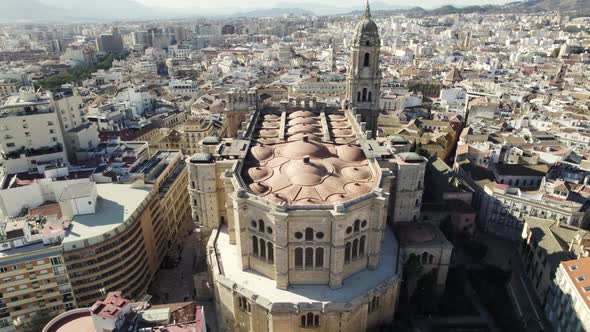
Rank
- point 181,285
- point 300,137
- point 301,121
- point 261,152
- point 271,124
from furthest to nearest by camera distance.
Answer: point 271,124 → point 301,121 → point 300,137 → point 181,285 → point 261,152

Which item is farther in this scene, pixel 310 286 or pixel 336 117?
pixel 336 117

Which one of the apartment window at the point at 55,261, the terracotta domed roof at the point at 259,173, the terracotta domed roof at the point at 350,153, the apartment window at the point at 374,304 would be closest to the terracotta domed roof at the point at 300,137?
the terracotta domed roof at the point at 350,153

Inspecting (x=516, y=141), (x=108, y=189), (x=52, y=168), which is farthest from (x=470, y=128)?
(x=52, y=168)

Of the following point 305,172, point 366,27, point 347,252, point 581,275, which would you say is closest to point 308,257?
point 347,252

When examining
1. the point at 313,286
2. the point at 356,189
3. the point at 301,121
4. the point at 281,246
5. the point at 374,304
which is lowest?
the point at 374,304

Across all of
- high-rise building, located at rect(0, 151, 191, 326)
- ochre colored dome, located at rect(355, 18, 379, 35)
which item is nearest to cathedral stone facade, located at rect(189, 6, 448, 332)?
high-rise building, located at rect(0, 151, 191, 326)

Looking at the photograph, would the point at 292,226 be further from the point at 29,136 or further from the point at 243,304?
the point at 29,136

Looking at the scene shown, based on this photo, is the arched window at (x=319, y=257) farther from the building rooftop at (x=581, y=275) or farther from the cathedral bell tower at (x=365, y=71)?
the cathedral bell tower at (x=365, y=71)
